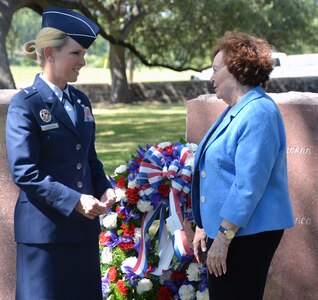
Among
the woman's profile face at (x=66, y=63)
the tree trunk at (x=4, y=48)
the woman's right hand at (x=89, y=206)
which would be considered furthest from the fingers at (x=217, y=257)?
the tree trunk at (x=4, y=48)

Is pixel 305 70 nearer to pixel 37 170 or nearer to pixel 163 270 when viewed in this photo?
pixel 163 270

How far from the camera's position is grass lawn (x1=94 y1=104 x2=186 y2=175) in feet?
46.6

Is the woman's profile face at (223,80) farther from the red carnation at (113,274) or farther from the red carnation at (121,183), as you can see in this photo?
the red carnation at (113,274)

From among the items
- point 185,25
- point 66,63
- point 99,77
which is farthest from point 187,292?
point 99,77

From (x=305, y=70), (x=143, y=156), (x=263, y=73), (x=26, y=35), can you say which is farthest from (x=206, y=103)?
(x=26, y=35)

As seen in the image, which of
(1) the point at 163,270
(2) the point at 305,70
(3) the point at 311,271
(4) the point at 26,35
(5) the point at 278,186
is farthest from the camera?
(4) the point at 26,35

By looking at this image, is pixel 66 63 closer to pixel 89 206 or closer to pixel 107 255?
pixel 89 206

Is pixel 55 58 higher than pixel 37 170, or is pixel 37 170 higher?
pixel 55 58

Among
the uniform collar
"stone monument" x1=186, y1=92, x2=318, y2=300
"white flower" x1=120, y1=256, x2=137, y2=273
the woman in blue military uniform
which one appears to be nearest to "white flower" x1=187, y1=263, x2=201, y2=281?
"white flower" x1=120, y1=256, x2=137, y2=273

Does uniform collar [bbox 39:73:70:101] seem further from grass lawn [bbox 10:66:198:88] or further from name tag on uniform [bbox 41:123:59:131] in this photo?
grass lawn [bbox 10:66:198:88]

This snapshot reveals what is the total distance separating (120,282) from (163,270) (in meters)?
0.35

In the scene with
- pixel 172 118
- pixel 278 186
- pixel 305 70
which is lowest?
pixel 172 118

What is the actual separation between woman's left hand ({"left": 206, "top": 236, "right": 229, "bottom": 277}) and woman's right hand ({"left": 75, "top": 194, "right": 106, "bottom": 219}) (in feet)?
1.77

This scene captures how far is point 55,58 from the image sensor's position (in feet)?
10.7
